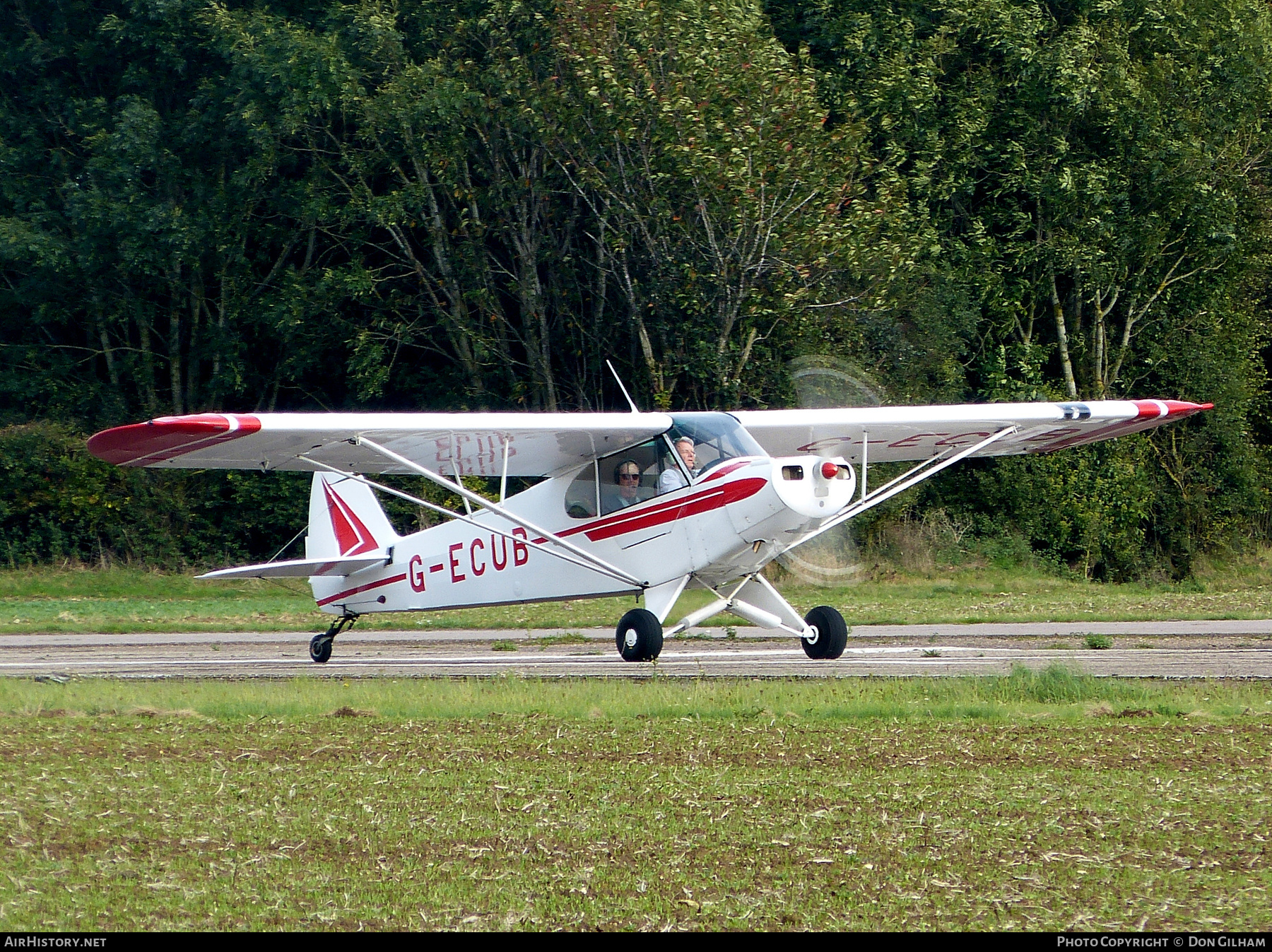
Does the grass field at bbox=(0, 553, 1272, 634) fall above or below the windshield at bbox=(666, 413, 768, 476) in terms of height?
below

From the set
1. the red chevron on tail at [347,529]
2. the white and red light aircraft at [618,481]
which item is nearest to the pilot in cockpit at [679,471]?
the white and red light aircraft at [618,481]

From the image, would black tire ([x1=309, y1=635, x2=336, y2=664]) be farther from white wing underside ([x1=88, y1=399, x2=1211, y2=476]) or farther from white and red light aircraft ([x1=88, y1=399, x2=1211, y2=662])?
white wing underside ([x1=88, y1=399, x2=1211, y2=476])

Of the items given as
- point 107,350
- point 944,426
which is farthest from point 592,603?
point 107,350

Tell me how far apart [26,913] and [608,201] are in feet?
78.2

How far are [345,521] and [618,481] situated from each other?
15.3ft

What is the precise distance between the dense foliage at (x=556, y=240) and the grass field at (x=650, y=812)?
1774 cm

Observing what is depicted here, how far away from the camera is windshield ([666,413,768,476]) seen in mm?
12875

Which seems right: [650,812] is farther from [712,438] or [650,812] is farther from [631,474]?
[631,474]

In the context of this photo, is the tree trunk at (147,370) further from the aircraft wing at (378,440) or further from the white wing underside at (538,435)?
the aircraft wing at (378,440)

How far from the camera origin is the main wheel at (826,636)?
13.1 m

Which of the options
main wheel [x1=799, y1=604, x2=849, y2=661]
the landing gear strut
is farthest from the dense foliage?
main wheel [x1=799, y1=604, x2=849, y2=661]

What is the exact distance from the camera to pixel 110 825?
5836 millimetres

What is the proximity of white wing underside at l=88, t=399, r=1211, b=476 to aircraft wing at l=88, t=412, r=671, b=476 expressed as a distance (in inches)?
0.6

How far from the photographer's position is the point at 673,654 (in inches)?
601
